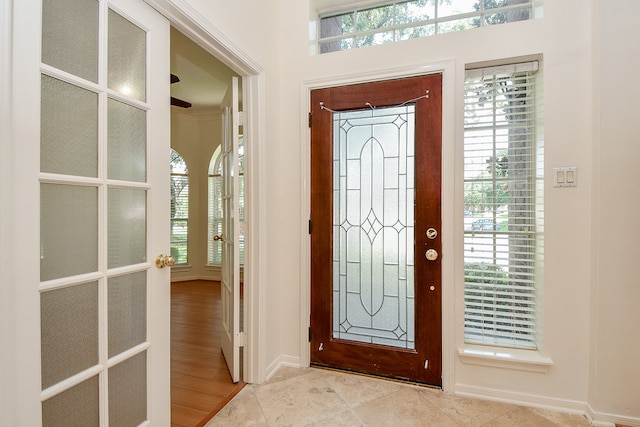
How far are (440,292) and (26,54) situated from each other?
229 centimetres

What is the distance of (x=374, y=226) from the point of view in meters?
2.32

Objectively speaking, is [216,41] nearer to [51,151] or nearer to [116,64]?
[116,64]

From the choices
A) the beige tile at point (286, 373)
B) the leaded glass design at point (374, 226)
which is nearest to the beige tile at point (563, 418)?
the leaded glass design at point (374, 226)

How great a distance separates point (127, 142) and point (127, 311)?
71 centimetres

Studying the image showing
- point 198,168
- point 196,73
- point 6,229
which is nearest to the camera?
point 6,229

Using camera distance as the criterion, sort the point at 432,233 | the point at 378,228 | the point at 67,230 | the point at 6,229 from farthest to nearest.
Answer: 1. the point at 378,228
2. the point at 432,233
3. the point at 67,230
4. the point at 6,229

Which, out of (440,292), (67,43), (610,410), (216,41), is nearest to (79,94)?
(67,43)

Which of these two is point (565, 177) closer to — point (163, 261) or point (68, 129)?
point (163, 261)

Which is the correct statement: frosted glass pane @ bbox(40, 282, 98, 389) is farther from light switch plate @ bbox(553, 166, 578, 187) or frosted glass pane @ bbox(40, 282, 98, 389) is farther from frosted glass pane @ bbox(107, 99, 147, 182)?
light switch plate @ bbox(553, 166, 578, 187)

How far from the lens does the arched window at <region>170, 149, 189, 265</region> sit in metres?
5.60

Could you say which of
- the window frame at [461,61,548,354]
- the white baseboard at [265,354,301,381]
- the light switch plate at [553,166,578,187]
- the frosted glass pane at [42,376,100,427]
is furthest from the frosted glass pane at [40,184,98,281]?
the light switch plate at [553,166,578,187]

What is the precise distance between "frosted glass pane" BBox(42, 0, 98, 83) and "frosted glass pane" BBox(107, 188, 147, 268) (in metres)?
0.45

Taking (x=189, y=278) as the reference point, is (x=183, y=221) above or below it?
above

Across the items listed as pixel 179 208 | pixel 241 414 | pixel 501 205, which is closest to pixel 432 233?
pixel 501 205
